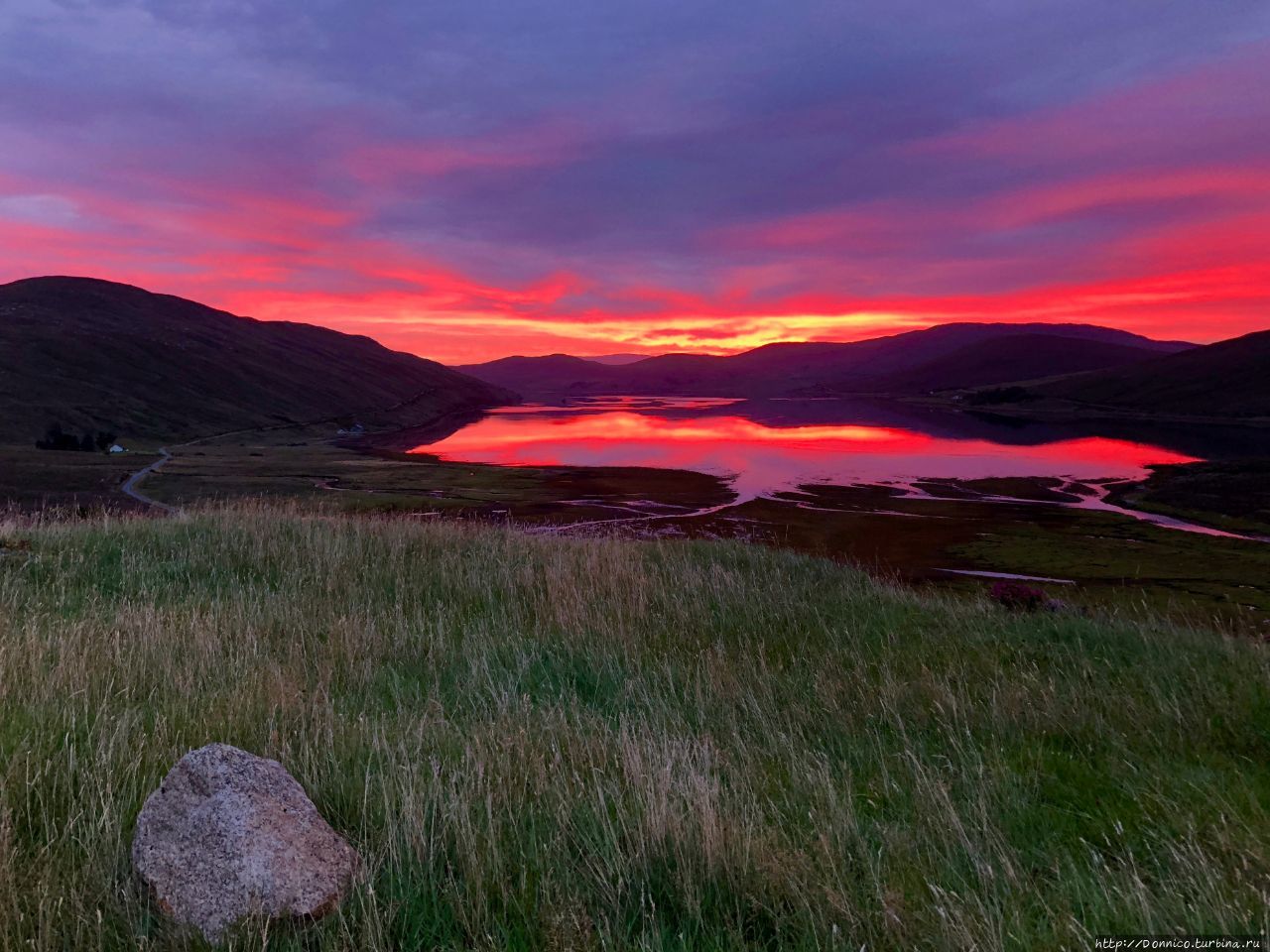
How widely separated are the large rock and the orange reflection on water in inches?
1842

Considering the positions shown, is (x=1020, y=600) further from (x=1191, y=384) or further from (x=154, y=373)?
(x=1191, y=384)

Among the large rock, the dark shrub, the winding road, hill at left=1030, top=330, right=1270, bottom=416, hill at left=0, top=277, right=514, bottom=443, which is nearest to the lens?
the large rock

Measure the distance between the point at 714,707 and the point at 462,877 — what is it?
3042 mm

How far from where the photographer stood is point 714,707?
20.0 feet

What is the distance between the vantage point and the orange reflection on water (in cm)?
6100

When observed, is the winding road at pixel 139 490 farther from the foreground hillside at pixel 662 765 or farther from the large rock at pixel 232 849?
the large rock at pixel 232 849

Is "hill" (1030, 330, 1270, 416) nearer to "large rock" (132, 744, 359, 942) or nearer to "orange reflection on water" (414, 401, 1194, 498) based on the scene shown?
"orange reflection on water" (414, 401, 1194, 498)

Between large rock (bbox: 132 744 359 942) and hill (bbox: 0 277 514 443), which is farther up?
hill (bbox: 0 277 514 443)

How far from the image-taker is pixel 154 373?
112438 mm

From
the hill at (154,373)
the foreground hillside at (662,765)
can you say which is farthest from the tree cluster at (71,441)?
the foreground hillside at (662,765)

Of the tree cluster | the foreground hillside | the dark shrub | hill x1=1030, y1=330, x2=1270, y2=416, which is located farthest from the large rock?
hill x1=1030, y1=330, x2=1270, y2=416

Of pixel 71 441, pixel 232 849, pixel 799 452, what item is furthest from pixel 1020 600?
pixel 71 441

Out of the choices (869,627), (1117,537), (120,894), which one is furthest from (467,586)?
(1117,537)

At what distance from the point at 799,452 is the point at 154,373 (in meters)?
98.4
